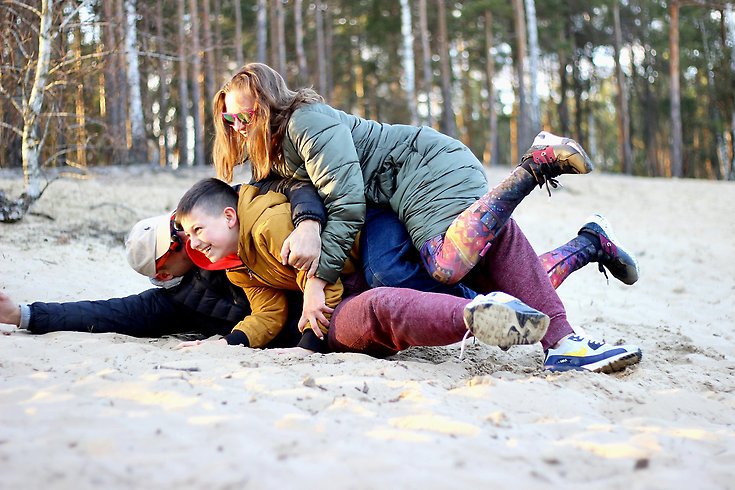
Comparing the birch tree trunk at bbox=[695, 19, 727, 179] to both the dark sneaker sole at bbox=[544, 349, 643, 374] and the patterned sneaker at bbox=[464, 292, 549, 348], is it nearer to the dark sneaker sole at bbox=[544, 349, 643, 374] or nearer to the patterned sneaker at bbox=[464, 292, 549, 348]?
the dark sneaker sole at bbox=[544, 349, 643, 374]

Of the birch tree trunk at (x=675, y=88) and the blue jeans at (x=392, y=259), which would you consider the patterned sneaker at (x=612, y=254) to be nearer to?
the blue jeans at (x=392, y=259)

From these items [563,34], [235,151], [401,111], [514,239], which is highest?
[563,34]

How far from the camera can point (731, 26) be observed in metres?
20.2

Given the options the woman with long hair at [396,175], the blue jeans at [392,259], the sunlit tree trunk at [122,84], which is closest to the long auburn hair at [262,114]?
the woman with long hair at [396,175]

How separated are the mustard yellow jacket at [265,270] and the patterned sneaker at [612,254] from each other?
3.85 feet

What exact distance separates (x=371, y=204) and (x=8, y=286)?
219 centimetres

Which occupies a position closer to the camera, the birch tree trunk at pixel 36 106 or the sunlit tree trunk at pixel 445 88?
the birch tree trunk at pixel 36 106

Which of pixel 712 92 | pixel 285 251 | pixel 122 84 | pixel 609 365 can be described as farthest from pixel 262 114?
pixel 712 92

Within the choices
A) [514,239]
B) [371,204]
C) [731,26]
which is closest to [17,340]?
[371,204]

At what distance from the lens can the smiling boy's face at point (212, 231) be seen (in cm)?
289

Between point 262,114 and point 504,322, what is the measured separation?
1.34 metres

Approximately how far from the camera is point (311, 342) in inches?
113

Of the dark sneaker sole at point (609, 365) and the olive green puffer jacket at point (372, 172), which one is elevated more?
the olive green puffer jacket at point (372, 172)

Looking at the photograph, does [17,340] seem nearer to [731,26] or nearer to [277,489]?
[277,489]
